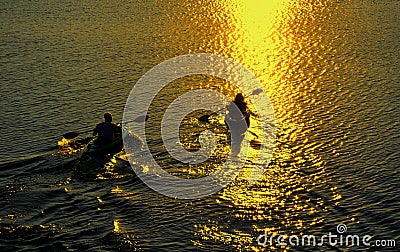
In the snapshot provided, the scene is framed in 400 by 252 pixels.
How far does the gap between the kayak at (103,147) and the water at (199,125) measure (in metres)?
0.65

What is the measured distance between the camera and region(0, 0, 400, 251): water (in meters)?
27.3

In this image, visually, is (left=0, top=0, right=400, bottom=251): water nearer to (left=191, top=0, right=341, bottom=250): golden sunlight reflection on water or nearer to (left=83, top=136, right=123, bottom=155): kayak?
(left=191, top=0, right=341, bottom=250): golden sunlight reflection on water

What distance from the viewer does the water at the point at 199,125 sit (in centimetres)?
2727

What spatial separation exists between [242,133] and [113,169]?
9387mm

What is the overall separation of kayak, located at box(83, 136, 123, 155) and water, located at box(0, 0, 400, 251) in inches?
25.7

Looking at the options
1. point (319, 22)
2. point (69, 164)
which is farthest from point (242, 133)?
point (319, 22)

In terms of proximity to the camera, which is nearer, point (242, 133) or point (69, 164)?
point (69, 164)

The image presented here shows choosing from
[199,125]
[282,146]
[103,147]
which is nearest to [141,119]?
[199,125]

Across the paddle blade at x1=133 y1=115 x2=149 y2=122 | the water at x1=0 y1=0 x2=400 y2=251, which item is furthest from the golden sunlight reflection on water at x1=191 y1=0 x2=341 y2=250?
the paddle blade at x1=133 y1=115 x2=149 y2=122

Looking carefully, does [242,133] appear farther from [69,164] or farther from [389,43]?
[389,43]

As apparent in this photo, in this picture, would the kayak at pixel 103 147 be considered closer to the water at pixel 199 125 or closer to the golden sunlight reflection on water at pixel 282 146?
the water at pixel 199 125

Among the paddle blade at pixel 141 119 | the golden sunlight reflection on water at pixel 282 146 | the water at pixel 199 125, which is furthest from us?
the paddle blade at pixel 141 119

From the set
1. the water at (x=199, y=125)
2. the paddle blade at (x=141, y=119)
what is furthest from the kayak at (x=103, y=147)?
the paddle blade at (x=141, y=119)

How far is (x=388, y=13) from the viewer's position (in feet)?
228
